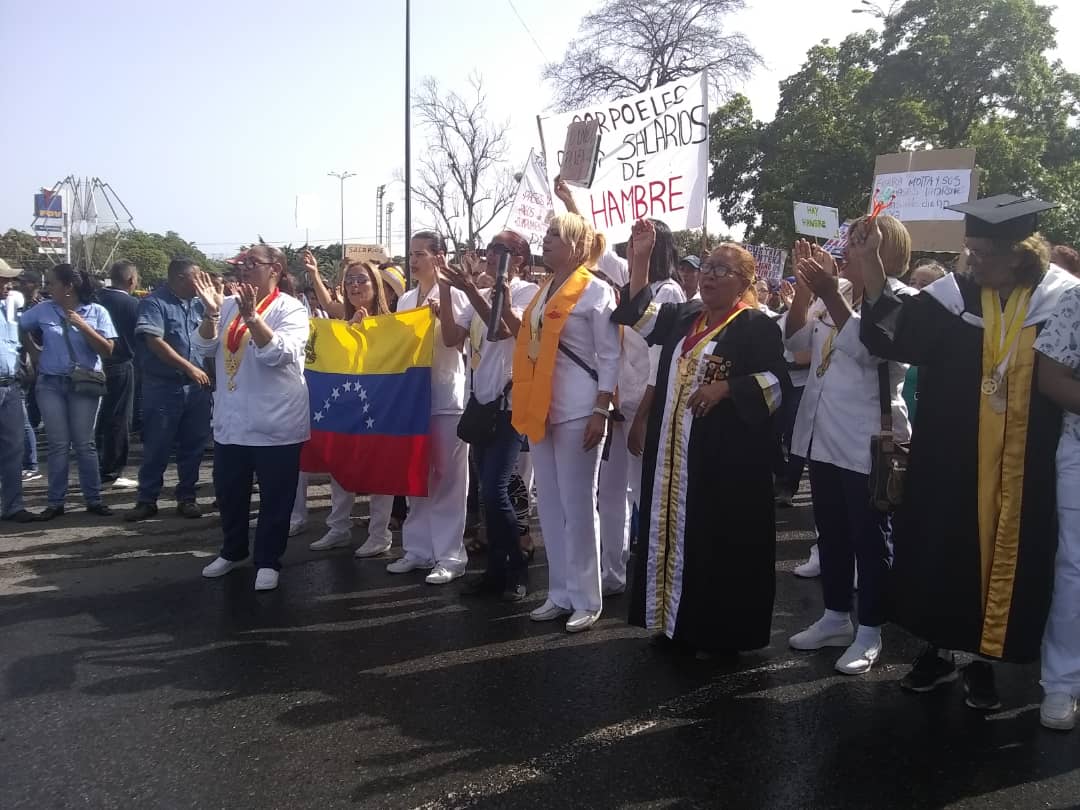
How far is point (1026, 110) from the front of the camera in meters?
26.4

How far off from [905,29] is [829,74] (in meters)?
2.54

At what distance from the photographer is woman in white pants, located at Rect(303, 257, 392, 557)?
5.77 metres

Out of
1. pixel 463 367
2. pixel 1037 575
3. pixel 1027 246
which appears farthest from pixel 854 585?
pixel 463 367

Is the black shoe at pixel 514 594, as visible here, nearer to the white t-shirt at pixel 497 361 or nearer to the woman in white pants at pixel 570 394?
the woman in white pants at pixel 570 394

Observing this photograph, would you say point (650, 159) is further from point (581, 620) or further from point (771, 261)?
point (771, 261)

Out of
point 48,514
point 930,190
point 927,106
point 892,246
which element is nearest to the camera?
point 892,246

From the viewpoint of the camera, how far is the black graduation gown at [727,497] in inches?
145

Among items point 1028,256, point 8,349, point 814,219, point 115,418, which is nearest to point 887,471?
point 1028,256

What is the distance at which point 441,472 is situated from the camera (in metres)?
5.29

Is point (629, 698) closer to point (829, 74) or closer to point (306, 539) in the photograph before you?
point (306, 539)

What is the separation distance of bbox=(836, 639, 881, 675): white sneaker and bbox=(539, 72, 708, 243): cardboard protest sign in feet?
11.1

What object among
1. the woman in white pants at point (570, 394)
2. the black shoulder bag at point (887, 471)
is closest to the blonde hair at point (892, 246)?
the black shoulder bag at point (887, 471)

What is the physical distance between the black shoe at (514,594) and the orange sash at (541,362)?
3.43 ft

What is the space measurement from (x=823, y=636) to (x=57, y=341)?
→ 6.12 metres
